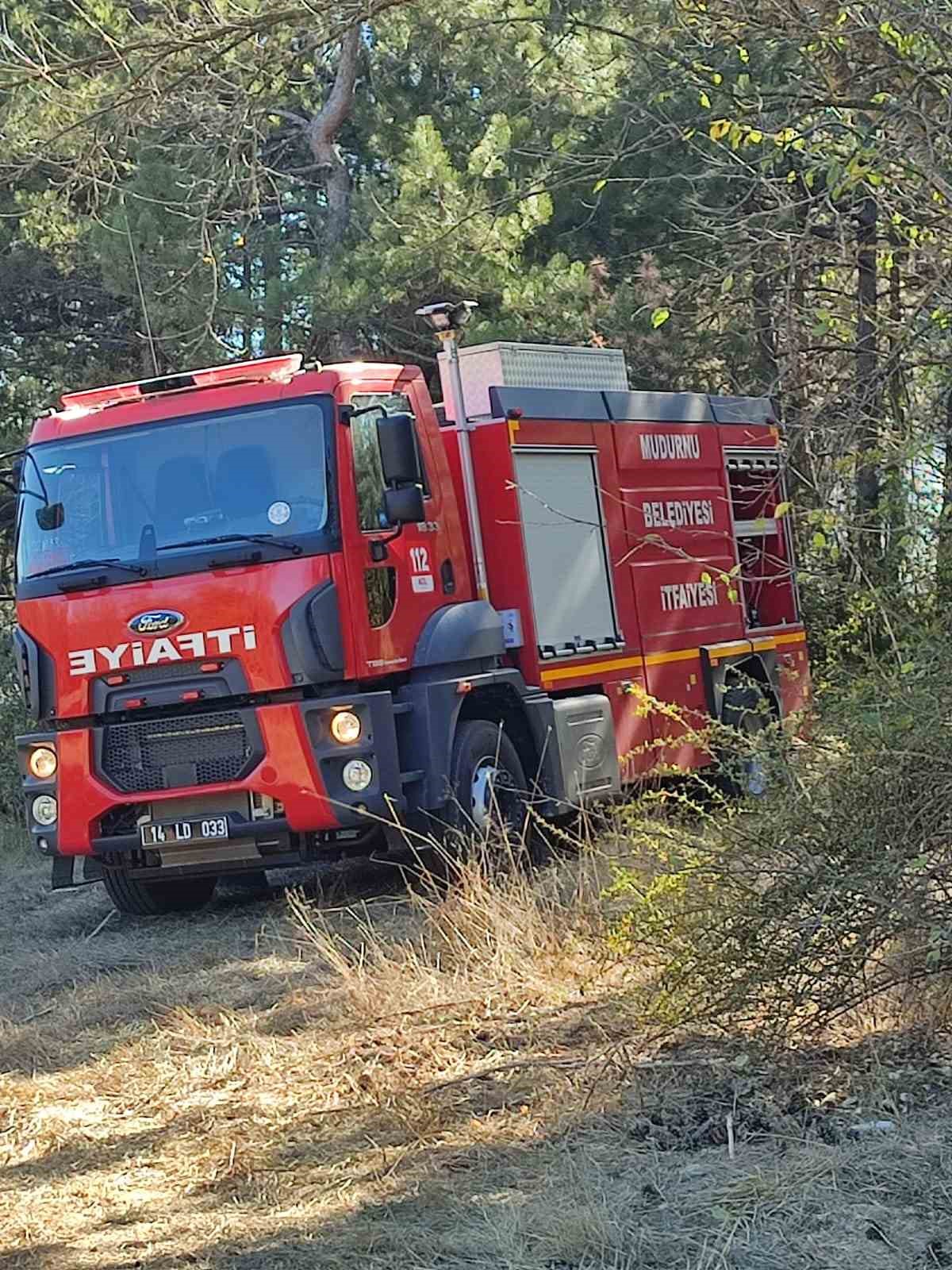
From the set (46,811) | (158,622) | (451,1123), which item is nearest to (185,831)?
(46,811)

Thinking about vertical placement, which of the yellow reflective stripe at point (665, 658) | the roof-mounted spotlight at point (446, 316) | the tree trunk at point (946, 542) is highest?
the roof-mounted spotlight at point (446, 316)

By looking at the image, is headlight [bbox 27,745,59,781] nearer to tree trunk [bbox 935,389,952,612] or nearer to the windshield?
the windshield

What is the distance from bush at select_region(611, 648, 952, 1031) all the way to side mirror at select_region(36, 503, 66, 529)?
5.07 meters

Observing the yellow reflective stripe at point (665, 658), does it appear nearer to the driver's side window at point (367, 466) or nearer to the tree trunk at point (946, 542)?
the driver's side window at point (367, 466)

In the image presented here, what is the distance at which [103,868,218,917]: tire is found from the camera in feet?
34.8

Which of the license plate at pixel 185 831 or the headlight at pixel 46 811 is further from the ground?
the headlight at pixel 46 811

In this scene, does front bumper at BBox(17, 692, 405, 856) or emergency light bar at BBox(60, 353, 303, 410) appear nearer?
front bumper at BBox(17, 692, 405, 856)

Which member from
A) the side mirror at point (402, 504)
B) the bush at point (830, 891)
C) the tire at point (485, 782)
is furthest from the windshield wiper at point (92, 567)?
the bush at point (830, 891)

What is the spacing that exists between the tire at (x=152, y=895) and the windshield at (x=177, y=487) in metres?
1.90

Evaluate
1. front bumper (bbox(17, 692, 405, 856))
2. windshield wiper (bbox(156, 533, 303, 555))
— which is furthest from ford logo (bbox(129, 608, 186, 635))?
front bumper (bbox(17, 692, 405, 856))

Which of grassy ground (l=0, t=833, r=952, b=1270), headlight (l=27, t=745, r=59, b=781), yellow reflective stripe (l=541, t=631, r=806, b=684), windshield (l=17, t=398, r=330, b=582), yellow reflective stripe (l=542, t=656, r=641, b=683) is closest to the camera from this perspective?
grassy ground (l=0, t=833, r=952, b=1270)

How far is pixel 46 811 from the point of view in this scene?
394 inches

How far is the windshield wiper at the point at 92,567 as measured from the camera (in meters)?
9.64

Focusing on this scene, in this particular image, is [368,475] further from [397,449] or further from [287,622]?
[287,622]
